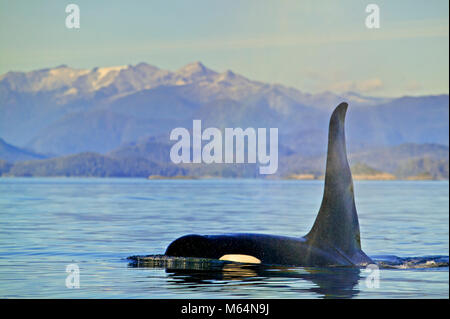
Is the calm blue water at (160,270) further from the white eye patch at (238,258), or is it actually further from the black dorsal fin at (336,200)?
the black dorsal fin at (336,200)

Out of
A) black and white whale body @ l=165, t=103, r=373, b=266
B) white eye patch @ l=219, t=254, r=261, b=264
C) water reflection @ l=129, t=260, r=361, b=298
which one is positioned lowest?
water reflection @ l=129, t=260, r=361, b=298

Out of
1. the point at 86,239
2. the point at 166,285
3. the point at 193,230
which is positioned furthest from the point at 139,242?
the point at 166,285

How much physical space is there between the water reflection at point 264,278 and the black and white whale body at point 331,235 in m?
0.28

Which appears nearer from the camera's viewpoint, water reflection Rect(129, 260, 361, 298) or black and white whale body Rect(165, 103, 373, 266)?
water reflection Rect(129, 260, 361, 298)

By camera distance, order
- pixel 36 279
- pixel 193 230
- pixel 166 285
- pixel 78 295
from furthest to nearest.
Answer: pixel 193 230 < pixel 36 279 < pixel 166 285 < pixel 78 295

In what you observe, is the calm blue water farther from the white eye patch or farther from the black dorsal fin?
the black dorsal fin

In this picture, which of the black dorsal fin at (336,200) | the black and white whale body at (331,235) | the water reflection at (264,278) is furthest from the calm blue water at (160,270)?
the black dorsal fin at (336,200)

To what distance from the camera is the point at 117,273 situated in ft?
50.5

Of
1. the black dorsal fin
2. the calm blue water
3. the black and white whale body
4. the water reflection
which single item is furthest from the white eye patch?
the black dorsal fin

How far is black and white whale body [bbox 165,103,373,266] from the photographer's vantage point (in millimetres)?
15227

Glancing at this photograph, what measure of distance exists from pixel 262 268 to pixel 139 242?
8521mm
